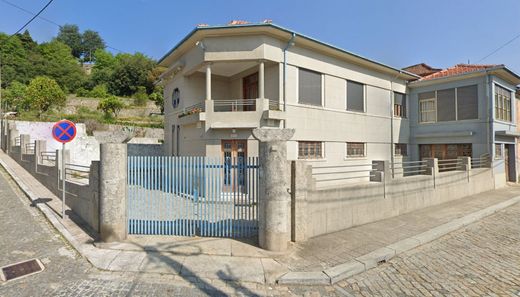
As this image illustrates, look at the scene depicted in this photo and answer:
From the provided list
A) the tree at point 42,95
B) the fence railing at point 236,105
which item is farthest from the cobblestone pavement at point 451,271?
the tree at point 42,95

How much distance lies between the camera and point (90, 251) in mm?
4836

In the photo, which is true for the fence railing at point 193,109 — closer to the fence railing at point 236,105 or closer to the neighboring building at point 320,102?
the neighboring building at point 320,102

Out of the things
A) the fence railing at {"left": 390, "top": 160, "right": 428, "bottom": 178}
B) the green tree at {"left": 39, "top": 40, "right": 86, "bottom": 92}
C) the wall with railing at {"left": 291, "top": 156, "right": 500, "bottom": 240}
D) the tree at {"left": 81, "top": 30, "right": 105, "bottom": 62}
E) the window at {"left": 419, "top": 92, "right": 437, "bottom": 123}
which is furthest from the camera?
the tree at {"left": 81, "top": 30, "right": 105, "bottom": 62}

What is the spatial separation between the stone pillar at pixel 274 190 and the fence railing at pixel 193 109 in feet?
24.2

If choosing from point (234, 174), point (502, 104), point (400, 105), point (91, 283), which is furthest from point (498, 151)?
point (91, 283)

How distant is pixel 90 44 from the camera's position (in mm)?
78812

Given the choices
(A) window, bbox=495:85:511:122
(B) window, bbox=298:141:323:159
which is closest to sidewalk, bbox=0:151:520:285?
(B) window, bbox=298:141:323:159

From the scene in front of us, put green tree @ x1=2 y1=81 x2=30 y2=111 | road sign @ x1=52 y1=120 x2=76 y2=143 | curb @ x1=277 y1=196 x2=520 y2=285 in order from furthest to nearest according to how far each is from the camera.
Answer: green tree @ x1=2 y1=81 x2=30 y2=111, road sign @ x1=52 y1=120 x2=76 y2=143, curb @ x1=277 y1=196 x2=520 y2=285

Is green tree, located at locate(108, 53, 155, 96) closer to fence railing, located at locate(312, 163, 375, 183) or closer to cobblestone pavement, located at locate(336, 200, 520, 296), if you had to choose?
fence railing, located at locate(312, 163, 375, 183)

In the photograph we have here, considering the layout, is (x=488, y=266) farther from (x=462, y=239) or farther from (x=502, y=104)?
(x=502, y=104)

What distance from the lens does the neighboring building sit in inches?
425

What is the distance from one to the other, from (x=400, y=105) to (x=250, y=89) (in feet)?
35.4

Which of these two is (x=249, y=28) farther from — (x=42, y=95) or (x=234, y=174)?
(x=42, y=95)

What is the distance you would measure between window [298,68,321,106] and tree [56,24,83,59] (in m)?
88.1
